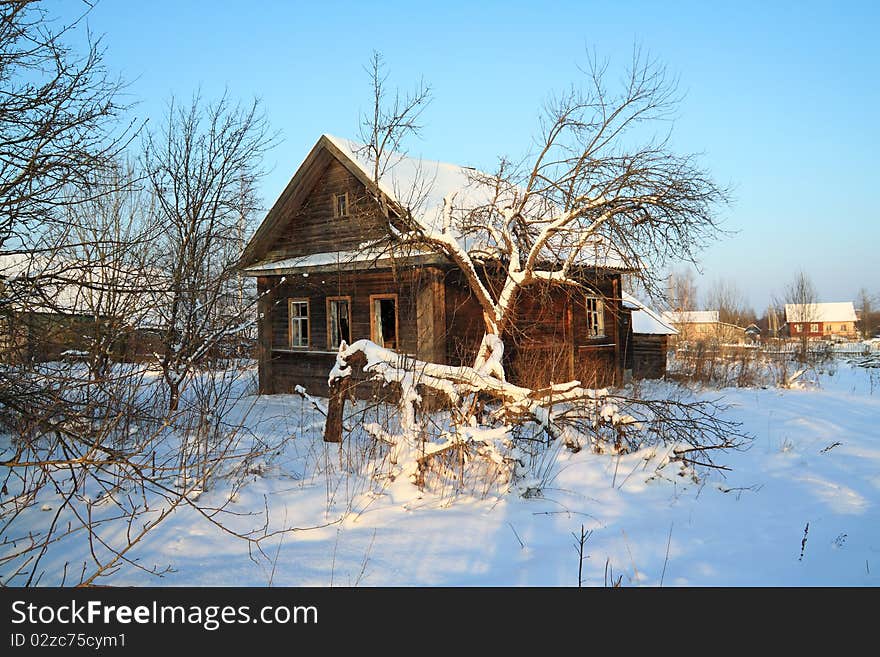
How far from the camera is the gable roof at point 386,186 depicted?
40.0 ft

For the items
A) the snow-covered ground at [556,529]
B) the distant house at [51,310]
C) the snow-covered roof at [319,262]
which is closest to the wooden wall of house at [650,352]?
the snow-covered roof at [319,262]

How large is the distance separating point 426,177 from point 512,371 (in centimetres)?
501

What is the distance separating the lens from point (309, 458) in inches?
275

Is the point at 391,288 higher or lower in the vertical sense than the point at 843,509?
higher

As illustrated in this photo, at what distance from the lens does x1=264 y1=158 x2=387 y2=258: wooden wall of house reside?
13.6 m

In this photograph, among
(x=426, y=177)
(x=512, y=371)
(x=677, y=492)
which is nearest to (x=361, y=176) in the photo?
(x=426, y=177)

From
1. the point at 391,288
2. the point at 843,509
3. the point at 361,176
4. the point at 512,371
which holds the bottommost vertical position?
the point at 843,509

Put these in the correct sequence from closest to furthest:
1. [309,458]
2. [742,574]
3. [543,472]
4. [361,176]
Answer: [742,574]
[543,472]
[309,458]
[361,176]

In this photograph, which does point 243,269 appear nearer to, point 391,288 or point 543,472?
point 391,288

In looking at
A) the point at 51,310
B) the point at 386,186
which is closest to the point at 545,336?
the point at 386,186

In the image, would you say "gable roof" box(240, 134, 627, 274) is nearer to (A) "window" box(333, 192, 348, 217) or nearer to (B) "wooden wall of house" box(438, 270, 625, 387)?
(A) "window" box(333, 192, 348, 217)

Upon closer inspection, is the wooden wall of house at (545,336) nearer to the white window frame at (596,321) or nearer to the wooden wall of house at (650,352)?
the white window frame at (596,321)

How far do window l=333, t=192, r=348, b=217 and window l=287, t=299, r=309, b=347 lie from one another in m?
2.68

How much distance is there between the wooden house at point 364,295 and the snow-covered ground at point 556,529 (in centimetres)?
556
